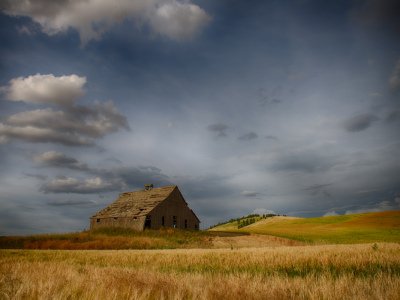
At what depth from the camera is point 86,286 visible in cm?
380

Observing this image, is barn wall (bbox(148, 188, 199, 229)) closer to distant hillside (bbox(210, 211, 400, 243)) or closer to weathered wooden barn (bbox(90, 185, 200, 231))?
weathered wooden barn (bbox(90, 185, 200, 231))

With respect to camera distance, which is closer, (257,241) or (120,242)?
(120,242)

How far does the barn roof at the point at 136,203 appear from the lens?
53.2 meters

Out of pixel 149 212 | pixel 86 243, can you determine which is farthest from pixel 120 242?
pixel 149 212

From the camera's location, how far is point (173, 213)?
183 feet

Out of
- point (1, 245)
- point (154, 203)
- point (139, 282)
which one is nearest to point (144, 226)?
point (154, 203)

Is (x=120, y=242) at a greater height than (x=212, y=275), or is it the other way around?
(x=212, y=275)

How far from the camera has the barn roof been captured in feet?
175

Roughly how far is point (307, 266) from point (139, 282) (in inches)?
238

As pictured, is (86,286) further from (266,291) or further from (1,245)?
(1,245)

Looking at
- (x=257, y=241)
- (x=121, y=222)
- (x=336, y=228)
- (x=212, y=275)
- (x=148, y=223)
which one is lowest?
(x=257, y=241)

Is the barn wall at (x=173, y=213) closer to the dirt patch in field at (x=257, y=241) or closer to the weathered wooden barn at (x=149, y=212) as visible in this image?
the weathered wooden barn at (x=149, y=212)

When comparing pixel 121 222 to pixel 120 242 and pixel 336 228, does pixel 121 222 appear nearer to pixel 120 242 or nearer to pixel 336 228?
pixel 120 242

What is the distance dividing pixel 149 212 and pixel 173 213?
6100mm
